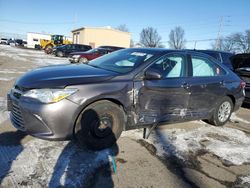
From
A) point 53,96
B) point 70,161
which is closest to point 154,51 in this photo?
point 53,96

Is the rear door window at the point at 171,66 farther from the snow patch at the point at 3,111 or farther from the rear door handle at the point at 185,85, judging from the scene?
the snow patch at the point at 3,111

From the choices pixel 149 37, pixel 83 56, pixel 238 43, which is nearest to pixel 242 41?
pixel 238 43

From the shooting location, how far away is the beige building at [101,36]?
152ft

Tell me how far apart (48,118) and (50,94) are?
12.4 inches

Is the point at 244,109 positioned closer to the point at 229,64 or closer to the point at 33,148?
the point at 229,64

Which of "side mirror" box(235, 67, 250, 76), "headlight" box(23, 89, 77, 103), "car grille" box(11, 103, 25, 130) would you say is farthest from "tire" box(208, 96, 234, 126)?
"car grille" box(11, 103, 25, 130)

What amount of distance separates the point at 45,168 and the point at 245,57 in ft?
21.9

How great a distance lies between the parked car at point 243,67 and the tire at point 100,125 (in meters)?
4.66

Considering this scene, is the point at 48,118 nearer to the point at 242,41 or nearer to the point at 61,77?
the point at 61,77

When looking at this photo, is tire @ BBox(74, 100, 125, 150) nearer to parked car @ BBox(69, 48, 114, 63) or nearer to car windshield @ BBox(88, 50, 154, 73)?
car windshield @ BBox(88, 50, 154, 73)

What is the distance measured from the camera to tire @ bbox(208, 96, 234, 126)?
207 inches

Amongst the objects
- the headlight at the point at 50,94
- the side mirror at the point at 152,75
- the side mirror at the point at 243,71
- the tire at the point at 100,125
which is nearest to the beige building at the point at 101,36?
the side mirror at the point at 243,71

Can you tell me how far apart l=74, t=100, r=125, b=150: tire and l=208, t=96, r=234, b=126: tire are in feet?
7.87

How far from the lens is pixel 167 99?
4207 millimetres
